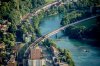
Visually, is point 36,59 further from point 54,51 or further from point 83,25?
point 83,25

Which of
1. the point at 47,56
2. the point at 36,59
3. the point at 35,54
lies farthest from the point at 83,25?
the point at 36,59

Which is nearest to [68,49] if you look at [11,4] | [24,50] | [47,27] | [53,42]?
[53,42]

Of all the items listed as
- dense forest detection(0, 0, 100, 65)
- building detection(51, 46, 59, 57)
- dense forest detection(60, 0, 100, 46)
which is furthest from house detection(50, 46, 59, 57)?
dense forest detection(60, 0, 100, 46)

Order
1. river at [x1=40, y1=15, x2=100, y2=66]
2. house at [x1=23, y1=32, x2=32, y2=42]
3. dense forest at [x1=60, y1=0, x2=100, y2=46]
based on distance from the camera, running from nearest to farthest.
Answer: river at [x1=40, y1=15, x2=100, y2=66] → house at [x1=23, y1=32, x2=32, y2=42] → dense forest at [x1=60, y1=0, x2=100, y2=46]

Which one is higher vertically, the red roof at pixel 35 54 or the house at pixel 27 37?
the house at pixel 27 37

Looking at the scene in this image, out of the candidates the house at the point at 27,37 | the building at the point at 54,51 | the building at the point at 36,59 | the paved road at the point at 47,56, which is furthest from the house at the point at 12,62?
the house at the point at 27,37

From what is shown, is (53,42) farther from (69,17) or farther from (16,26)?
(69,17)

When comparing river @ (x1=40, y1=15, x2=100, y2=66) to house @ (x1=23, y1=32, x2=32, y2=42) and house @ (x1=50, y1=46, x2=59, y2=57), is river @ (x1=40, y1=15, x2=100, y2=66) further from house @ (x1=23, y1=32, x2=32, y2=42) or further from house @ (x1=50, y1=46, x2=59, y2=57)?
house @ (x1=23, y1=32, x2=32, y2=42)

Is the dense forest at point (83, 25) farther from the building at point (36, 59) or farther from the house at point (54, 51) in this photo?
the building at point (36, 59)

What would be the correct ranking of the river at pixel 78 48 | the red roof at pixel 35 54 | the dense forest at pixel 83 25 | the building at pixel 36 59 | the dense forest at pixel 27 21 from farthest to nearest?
the dense forest at pixel 83 25 → the dense forest at pixel 27 21 → the river at pixel 78 48 → the red roof at pixel 35 54 → the building at pixel 36 59
